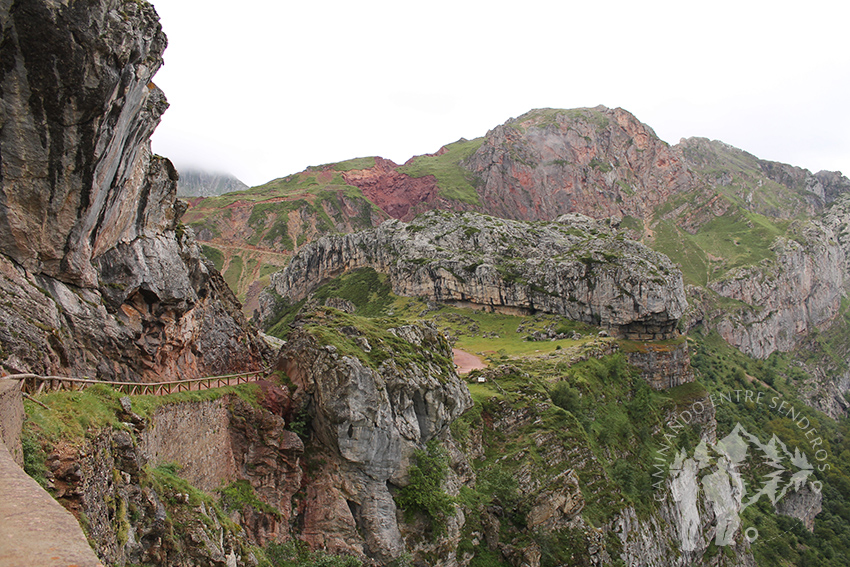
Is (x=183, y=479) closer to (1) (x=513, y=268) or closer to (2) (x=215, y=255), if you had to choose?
(1) (x=513, y=268)

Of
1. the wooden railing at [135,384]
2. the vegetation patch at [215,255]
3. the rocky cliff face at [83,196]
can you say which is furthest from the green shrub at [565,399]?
the vegetation patch at [215,255]

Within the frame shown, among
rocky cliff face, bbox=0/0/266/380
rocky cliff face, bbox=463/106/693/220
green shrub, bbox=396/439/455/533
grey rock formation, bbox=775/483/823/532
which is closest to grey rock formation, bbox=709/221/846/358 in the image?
rocky cliff face, bbox=463/106/693/220

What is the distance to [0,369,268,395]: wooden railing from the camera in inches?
450

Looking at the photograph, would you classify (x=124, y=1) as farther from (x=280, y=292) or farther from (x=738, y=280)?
(x=738, y=280)

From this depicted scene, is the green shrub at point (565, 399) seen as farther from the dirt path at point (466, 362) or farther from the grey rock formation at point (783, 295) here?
the grey rock formation at point (783, 295)

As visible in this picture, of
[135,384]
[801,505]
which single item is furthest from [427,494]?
[801,505]

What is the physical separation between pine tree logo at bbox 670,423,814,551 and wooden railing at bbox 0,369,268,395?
144 feet

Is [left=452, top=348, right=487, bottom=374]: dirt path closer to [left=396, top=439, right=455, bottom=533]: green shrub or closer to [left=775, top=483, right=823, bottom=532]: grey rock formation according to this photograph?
[left=396, top=439, right=455, bottom=533]: green shrub

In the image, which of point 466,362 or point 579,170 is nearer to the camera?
point 466,362

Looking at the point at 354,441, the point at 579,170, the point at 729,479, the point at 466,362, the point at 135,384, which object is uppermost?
the point at 579,170

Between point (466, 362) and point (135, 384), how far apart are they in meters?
42.4

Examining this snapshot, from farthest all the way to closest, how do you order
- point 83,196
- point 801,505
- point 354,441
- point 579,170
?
point 579,170
point 801,505
point 354,441
point 83,196

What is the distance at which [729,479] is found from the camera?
2275 inches

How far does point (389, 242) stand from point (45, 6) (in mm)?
98920
